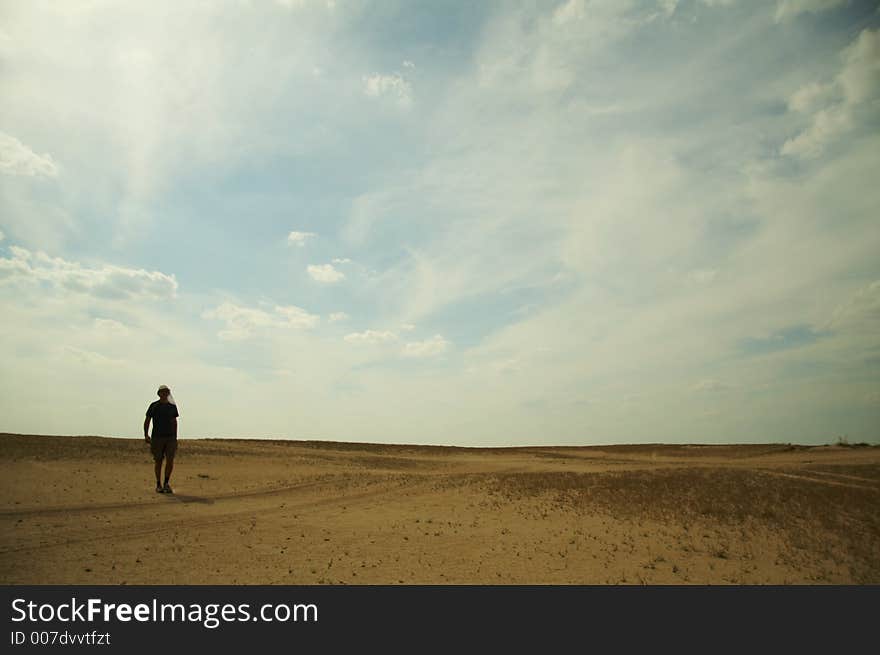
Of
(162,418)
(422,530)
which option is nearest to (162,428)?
(162,418)

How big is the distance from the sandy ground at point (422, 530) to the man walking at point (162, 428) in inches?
35.8

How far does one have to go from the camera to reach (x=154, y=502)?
1192 centimetres

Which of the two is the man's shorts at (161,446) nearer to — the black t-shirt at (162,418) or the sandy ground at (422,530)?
the black t-shirt at (162,418)

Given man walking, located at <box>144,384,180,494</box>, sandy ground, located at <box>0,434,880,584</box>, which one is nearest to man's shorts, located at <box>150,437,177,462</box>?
man walking, located at <box>144,384,180,494</box>

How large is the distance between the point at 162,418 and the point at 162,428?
0.27 m

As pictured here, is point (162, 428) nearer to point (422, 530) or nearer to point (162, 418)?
point (162, 418)

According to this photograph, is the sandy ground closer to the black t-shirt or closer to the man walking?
the man walking

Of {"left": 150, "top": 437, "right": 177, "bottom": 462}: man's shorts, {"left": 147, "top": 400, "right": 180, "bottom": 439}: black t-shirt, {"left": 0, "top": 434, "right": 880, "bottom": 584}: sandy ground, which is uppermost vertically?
{"left": 147, "top": 400, "right": 180, "bottom": 439}: black t-shirt

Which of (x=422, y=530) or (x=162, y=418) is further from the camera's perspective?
(x=162, y=418)

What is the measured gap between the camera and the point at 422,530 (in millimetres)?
10484

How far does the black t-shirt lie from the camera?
1329 cm
